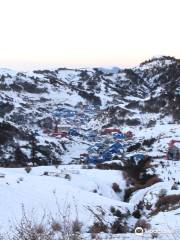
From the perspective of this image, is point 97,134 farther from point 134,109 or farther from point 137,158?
point 137,158

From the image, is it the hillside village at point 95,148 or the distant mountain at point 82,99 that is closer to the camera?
the hillside village at point 95,148

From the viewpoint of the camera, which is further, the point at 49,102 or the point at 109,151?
the point at 49,102

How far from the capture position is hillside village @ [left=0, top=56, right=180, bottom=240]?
1744 centimetres

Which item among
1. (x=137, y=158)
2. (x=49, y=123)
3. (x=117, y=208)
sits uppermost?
(x=117, y=208)

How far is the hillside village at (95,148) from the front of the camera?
57.2 ft

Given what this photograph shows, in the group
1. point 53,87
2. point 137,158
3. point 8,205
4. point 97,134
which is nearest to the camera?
point 8,205

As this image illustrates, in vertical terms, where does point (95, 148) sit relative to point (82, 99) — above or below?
above

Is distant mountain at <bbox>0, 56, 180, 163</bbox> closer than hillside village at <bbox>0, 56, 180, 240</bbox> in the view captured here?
No

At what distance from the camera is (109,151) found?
61562mm

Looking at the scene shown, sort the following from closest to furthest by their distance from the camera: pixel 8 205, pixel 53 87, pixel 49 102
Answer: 1. pixel 8 205
2. pixel 49 102
3. pixel 53 87

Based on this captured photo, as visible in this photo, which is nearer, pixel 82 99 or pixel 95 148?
pixel 95 148

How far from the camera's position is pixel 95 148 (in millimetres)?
72938

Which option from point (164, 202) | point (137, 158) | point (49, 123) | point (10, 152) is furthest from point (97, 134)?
point (164, 202)

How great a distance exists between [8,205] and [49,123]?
99276 mm
